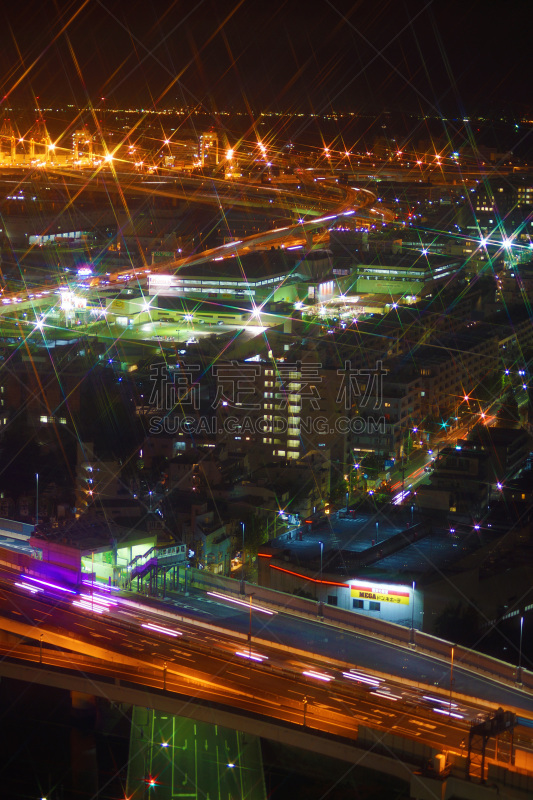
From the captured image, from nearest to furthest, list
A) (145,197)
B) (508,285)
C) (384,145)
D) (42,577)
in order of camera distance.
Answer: (42,577)
(508,285)
(145,197)
(384,145)

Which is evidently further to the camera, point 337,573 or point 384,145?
point 384,145

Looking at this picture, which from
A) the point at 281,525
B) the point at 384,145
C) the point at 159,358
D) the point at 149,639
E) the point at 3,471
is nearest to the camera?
the point at 149,639

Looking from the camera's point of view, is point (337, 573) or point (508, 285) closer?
point (337, 573)

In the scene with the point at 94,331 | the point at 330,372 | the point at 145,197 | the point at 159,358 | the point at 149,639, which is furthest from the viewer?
the point at 145,197


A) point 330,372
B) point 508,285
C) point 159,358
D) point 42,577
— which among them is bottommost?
point 42,577

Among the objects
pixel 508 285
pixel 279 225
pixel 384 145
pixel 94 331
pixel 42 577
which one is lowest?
pixel 42 577

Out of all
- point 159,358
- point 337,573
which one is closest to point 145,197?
point 159,358

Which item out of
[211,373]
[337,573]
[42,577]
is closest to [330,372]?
[211,373]

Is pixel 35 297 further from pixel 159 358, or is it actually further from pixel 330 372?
pixel 330 372

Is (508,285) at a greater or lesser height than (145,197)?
lesser

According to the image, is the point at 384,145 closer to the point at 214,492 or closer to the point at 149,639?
the point at 214,492
